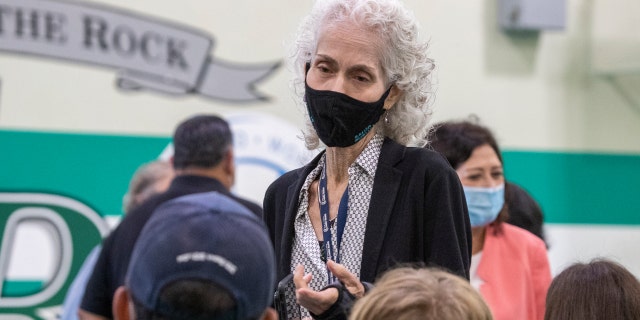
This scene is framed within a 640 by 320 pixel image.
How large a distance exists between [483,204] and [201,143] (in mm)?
996

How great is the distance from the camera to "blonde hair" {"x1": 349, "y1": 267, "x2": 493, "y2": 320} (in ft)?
4.75

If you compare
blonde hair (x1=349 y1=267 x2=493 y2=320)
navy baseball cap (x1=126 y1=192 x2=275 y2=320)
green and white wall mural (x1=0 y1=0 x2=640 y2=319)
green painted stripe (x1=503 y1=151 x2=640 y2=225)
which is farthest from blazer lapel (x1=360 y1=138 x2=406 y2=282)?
green painted stripe (x1=503 y1=151 x2=640 y2=225)

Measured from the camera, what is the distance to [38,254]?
4227 mm

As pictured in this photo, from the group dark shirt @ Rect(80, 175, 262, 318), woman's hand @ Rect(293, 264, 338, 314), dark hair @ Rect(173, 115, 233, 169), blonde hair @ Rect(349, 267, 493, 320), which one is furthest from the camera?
dark hair @ Rect(173, 115, 233, 169)

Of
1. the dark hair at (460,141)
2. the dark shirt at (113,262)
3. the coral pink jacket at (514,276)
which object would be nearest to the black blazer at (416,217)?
the dark shirt at (113,262)

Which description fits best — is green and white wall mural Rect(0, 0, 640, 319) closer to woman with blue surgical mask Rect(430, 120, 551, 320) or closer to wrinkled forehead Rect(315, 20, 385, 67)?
woman with blue surgical mask Rect(430, 120, 551, 320)

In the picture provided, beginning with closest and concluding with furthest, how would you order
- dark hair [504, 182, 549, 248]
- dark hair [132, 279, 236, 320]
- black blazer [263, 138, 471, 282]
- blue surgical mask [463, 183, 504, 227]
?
1. dark hair [132, 279, 236, 320]
2. black blazer [263, 138, 471, 282]
3. blue surgical mask [463, 183, 504, 227]
4. dark hair [504, 182, 549, 248]

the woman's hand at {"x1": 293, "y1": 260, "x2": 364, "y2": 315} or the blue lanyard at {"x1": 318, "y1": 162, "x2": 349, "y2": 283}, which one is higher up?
the blue lanyard at {"x1": 318, "y1": 162, "x2": 349, "y2": 283}

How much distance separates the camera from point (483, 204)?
3.11 metres

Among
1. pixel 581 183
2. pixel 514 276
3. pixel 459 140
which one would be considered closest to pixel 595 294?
pixel 514 276

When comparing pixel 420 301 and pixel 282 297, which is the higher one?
pixel 420 301

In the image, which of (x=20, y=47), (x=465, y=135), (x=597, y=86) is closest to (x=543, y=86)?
(x=597, y=86)

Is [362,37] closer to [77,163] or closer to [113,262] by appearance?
[113,262]

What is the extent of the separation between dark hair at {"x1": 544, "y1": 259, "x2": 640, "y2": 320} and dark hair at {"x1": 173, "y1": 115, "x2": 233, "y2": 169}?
1543 millimetres
